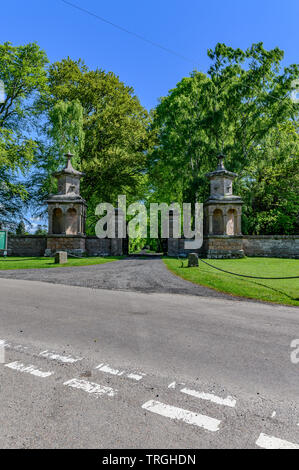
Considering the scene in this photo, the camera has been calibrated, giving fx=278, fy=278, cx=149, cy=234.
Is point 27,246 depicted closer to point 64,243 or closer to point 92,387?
point 64,243

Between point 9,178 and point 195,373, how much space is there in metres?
32.4

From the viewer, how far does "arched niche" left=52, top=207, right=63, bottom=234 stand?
25.5 meters

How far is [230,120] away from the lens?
29078mm

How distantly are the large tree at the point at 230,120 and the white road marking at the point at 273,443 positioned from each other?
2627 centimetres

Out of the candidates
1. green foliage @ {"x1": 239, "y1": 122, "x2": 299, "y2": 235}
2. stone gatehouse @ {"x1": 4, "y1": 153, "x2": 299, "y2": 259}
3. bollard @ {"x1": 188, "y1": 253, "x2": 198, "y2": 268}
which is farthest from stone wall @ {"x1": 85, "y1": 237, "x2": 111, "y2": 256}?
green foliage @ {"x1": 239, "y1": 122, "x2": 299, "y2": 235}

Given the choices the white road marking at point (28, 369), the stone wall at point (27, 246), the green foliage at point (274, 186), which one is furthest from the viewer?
the green foliage at point (274, 186)

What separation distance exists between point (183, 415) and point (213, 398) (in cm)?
44

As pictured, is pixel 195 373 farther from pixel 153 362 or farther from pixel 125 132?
pixel 125 132

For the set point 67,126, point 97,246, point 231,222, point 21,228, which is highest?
point 67,126

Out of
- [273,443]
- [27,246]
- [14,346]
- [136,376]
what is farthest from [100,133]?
[273,443]

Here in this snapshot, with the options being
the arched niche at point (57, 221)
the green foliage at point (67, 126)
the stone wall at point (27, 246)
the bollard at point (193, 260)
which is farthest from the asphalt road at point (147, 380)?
the green foliage at point (67, 126)

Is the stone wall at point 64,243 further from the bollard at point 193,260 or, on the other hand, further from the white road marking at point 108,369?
the white road marking at point 108,369

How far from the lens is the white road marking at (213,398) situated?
263 centimetres

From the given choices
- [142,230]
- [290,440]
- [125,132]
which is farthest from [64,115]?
[290,440]
